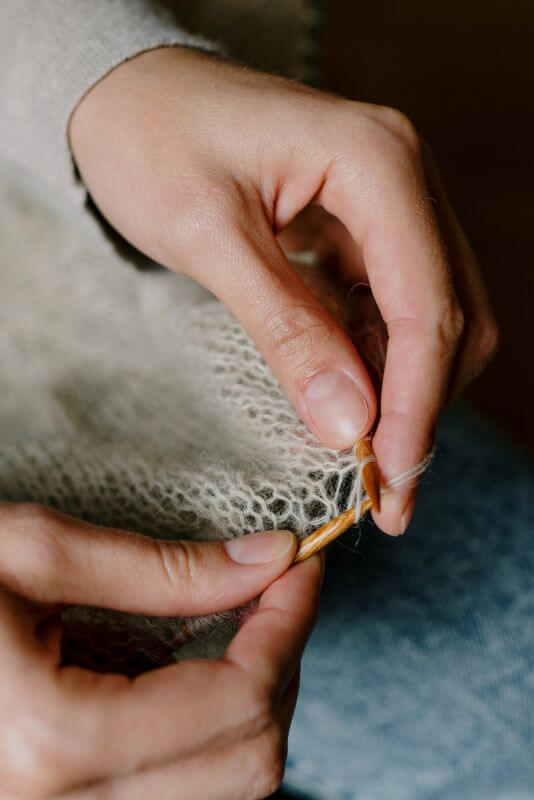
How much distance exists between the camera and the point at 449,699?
2.28 feet

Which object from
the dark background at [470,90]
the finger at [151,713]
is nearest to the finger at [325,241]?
the finger at [151,713]

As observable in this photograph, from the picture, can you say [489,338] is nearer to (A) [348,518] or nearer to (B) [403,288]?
(B) [403,288]

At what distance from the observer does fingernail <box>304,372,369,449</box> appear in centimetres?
50

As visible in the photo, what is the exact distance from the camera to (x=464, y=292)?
1.89 ft

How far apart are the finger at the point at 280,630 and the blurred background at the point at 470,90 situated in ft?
3.89

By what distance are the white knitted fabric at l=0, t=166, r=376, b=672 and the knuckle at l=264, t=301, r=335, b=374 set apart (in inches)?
2.1

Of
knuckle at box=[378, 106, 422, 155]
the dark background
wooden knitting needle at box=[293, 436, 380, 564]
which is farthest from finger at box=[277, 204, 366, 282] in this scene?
the dark background

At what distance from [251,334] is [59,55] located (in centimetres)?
29

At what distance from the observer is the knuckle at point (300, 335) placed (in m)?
0.50

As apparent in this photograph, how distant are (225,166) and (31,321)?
318 mm

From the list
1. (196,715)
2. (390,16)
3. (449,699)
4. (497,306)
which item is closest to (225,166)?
(196,715)

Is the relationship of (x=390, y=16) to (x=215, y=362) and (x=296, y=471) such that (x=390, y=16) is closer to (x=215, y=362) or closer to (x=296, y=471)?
(x=215, y=362)

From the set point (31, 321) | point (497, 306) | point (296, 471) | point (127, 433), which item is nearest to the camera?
point (296, 471)

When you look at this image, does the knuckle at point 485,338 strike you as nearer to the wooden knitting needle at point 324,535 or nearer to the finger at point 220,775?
the wooden knitting needle at point 324,535
